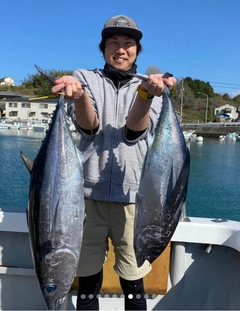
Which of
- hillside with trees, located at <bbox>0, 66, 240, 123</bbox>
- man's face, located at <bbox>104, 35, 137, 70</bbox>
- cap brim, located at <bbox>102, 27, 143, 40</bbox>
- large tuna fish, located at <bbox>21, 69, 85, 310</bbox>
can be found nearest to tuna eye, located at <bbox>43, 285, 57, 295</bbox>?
large tuna fish, located at <bbox>21, 69, 85, 310</bbox>

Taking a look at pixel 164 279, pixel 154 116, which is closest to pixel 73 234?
pixel 154 116

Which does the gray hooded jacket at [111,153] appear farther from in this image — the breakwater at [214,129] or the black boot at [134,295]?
the breakwater at [214,129]

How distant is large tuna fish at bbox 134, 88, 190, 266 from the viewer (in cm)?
174

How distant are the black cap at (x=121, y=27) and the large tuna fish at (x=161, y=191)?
1.42 ft

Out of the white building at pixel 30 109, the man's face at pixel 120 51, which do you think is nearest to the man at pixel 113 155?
the man's face at pixel 120 51

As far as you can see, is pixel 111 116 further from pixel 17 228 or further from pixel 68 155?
pixel 17 228

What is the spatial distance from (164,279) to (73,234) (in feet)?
4.35

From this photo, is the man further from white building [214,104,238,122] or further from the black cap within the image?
white building [214,104,238,122]

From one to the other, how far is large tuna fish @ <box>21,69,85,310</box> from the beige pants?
403 mm

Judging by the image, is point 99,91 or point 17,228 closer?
point 99,91

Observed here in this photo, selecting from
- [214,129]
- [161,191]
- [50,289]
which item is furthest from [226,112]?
[50,289]

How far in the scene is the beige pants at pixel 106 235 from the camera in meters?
2.07

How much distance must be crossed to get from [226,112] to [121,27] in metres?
70.2

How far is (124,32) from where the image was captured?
1.93 metres
